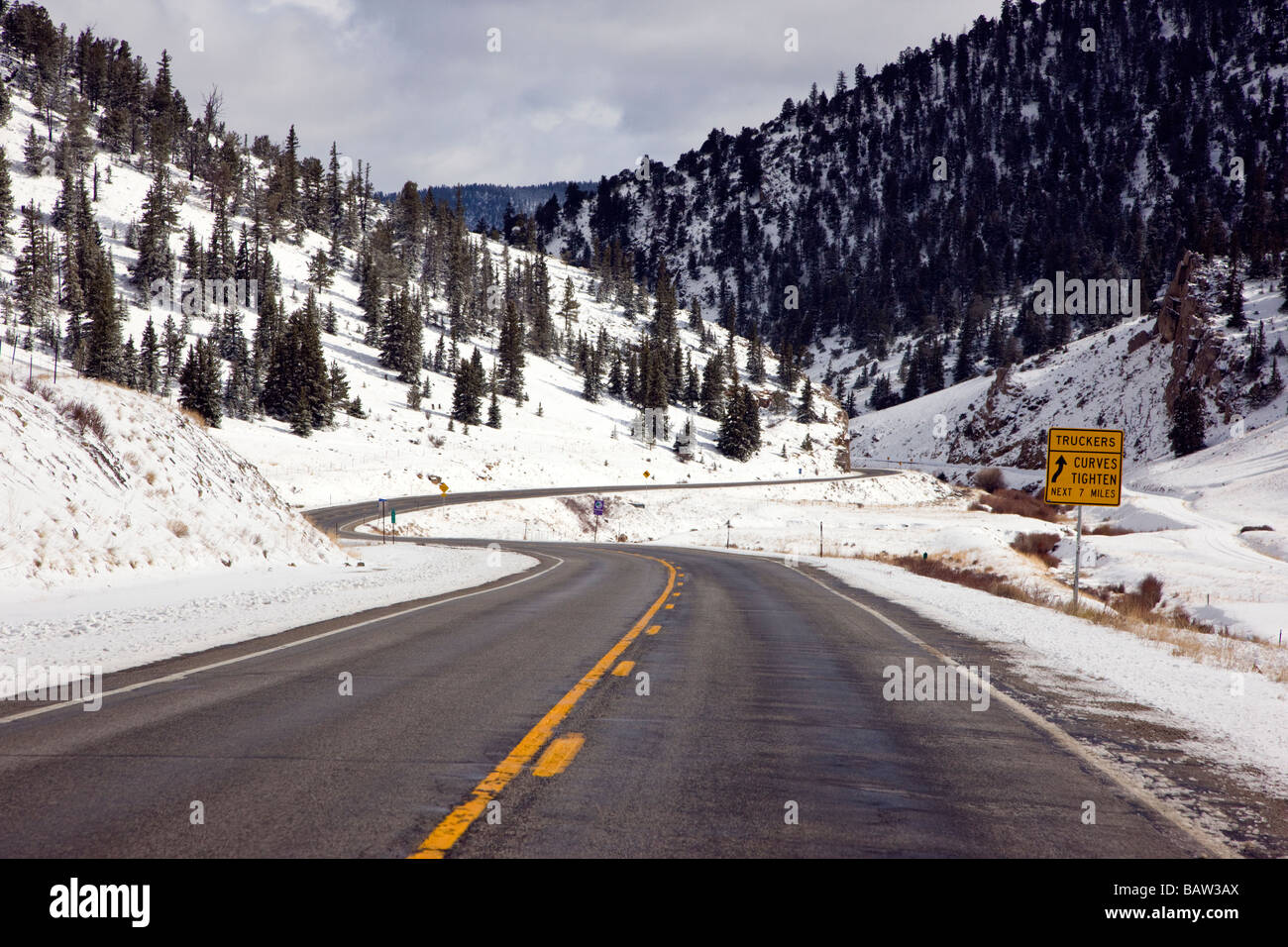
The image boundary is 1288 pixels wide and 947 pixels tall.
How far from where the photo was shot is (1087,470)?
15.5 m

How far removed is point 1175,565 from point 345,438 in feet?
224

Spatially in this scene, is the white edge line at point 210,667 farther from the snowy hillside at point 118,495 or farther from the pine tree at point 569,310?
the pine tree at point 569,310

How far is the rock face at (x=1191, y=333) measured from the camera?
3317 inches

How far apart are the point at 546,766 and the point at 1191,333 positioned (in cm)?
10866

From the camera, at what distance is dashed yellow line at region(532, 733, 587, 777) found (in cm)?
465

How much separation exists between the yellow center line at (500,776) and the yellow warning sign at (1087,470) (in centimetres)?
1184

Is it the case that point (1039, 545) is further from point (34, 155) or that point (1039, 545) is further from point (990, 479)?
point (34, 155)

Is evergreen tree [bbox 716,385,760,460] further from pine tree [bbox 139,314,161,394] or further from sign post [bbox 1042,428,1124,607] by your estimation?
sign post [bbox 1042,428,1124,607]

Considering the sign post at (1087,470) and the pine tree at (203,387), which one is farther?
the pine tree at (203,387)

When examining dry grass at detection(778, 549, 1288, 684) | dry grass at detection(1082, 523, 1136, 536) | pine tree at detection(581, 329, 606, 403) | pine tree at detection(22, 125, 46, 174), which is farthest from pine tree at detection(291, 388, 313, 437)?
pine tree at detection(22, 125, 46, 174)

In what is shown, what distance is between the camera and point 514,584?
19.8 m

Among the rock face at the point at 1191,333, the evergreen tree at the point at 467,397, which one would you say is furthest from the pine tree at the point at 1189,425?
the evergreen tree at the point at 467,397

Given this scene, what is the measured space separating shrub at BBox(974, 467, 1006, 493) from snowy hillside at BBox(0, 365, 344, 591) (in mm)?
89900
